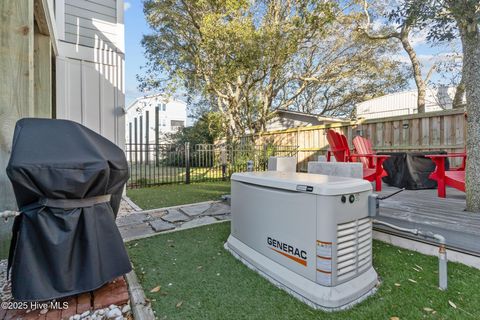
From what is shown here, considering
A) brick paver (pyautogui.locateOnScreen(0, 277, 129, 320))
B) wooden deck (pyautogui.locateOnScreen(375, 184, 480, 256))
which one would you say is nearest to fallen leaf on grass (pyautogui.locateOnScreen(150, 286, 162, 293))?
brick paver (pyautogui.locateOnScreen(0, 277, 129, 320))

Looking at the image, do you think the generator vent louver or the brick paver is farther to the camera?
the generator vent louver

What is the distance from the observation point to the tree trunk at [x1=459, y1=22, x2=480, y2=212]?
2.65 metres

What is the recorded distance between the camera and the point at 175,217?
361 centimetres

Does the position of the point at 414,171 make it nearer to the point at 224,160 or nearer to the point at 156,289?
the point at 156,289

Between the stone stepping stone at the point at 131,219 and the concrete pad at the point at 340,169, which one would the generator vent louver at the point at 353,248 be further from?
the stone stepping stone at the point at 131,219

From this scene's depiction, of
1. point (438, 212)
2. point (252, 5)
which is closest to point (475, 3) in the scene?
point (438, 212)

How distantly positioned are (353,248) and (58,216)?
179 centimetres

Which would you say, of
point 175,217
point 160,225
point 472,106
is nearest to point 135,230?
point 160,225

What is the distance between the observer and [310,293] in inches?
65.7

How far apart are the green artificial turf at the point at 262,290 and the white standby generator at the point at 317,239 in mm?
85

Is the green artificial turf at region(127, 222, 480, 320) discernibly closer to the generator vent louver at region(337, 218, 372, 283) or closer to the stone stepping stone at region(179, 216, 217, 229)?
the generator vent louver at region(337, 218, 372, 283)

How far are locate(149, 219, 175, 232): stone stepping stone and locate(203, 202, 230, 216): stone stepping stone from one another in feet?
2.00

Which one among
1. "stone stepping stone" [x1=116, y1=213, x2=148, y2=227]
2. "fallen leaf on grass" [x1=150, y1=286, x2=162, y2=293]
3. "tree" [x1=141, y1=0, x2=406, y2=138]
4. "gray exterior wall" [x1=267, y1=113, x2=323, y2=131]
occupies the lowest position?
"fallen leaf on grass" [x1=150, y1=286, x2=162, y2=293]

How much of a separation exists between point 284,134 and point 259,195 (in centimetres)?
743
